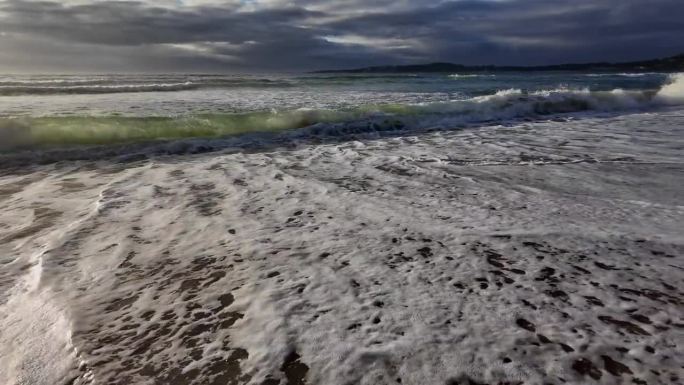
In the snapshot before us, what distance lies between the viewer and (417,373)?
2223 millimetres

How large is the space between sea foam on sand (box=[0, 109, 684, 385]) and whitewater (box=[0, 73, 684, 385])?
0.01 m

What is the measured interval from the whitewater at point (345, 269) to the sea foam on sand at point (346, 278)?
1cm

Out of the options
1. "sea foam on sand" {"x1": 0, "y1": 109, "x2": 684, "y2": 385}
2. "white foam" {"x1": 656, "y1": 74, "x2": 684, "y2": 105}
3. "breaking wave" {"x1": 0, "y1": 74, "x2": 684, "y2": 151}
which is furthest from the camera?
"white foam" {"x1": 656, "y1": 74, "x2": 684, "y2": 105}

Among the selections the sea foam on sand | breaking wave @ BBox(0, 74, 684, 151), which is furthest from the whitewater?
breaking wave @ BBox(0, 74, 684, 151)

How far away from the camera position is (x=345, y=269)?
135 inches

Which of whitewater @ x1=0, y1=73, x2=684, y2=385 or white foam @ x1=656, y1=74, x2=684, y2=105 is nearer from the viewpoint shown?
whitewater @ x1=0, y1=73, x2=684, y2=385

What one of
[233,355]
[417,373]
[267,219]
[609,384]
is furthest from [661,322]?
[267,219]

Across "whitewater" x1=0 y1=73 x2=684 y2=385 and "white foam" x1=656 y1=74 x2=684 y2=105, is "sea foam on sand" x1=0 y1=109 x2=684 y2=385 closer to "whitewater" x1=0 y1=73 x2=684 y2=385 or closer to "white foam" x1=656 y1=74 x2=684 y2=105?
"whitewater" x1=0 y1=73 x2=684 y2=385

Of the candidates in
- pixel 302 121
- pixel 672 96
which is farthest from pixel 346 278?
pixel 672 96

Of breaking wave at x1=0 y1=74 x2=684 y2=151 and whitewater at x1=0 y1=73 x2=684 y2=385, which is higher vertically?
breaking wave at x1=0 y1=74 x2=684 y2=151

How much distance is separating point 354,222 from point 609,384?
2685 mm

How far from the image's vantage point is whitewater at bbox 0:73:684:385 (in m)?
2.33

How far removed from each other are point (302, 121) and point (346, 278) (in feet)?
33.4

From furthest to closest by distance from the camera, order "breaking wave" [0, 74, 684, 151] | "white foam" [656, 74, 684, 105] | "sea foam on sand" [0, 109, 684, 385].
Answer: "white foam" [656, 74, 684, 105], "breaking wave" [0, 74, 684, 151], "sea foam on sand" [0, 109, 684, 385]
